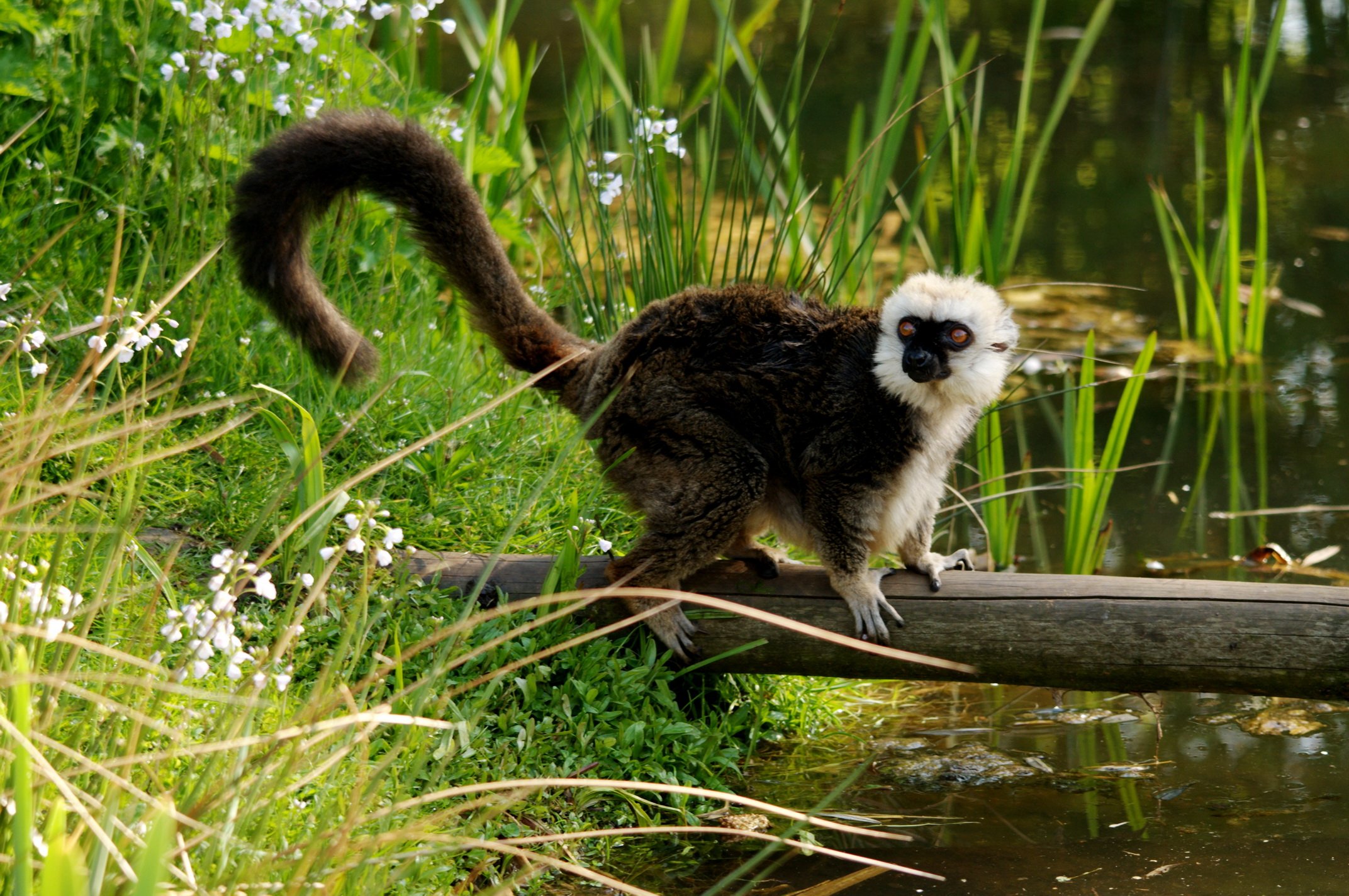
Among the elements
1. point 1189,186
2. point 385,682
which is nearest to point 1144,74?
point 1189,186

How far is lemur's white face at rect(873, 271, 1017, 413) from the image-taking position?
11.4ft

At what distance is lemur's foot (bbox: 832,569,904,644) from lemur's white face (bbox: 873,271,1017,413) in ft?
1.65

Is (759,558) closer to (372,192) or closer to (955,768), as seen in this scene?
(955,768)

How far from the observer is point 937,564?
146 inches

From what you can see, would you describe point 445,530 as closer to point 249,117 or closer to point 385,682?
point 385,682

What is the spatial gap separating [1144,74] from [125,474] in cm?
→ 893

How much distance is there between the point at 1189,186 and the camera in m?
8.21

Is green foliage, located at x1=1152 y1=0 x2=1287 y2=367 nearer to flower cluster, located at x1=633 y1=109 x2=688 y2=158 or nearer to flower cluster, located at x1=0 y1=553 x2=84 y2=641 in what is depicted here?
flower cluster, located at x1=633 y1=109 x2=688 y2=158

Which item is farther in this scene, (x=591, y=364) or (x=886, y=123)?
(x=886, y=123)

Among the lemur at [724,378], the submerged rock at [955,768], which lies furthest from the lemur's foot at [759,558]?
the submerged rock at [955,768]

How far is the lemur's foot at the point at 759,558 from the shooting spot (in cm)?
→ 376

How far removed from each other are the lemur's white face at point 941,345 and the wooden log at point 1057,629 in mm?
522

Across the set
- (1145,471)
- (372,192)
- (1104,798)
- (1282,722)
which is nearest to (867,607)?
(1104,798)

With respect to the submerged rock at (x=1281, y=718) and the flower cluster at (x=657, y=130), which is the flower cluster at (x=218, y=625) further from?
the submerged rock at (x=1281, y=718)
